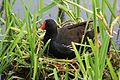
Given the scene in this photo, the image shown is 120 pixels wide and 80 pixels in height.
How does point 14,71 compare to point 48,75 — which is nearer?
point 48,75

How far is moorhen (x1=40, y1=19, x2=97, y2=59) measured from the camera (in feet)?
8.82

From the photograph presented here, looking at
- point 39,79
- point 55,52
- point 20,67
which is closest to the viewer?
point 39,79

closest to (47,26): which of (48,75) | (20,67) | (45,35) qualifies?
(45,35)

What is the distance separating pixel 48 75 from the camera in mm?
2027

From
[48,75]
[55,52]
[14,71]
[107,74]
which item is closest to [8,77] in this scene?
[14,71]

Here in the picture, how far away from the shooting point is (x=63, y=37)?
279 centimetres

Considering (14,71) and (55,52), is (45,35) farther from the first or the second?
(14,71)

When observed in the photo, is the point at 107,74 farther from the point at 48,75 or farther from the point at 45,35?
the point at 45,35

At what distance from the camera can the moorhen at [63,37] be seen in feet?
8.82

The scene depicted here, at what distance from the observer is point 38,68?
6.95ft

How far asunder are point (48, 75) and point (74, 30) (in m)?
0.91

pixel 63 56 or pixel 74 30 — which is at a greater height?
pixel 74 30

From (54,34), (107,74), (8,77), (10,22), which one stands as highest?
(10,22)

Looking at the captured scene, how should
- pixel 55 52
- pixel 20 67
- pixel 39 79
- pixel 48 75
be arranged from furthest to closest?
pixel 55 52
pixel 20 67
pixel 39 79
pixel 48 75
